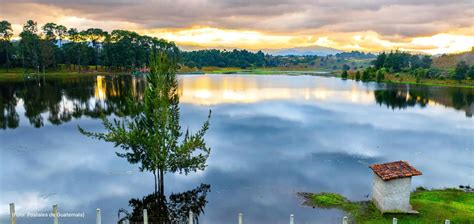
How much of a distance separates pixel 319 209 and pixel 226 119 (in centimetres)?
4402

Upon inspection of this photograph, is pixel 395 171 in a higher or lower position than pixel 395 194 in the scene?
higher

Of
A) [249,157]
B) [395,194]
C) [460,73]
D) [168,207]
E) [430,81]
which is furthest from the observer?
[430,81]

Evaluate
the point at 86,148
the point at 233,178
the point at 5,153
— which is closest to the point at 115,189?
the point at 233,178

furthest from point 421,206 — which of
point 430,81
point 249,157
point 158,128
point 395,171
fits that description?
point 430,81

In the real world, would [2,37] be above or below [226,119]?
above

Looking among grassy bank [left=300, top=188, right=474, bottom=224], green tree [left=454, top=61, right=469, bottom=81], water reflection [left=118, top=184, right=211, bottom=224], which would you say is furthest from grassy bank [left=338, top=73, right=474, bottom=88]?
water reflection [left=118, top=184, right=211, bottom=224]

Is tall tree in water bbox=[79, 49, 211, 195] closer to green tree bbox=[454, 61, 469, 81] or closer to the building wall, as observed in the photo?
the building wall

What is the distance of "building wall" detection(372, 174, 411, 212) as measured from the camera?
27688 millimetres

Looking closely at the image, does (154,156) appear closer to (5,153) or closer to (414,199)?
(414,199)

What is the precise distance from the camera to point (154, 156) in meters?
31.8

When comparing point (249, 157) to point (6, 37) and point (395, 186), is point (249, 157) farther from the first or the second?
point (6, 37)

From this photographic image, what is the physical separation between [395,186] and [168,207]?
18.2 m

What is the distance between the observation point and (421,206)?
1183 inches

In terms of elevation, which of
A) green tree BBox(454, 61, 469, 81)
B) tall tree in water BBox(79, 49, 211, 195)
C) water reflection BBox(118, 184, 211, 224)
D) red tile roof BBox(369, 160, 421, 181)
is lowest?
water reflection BBox(118, 184, 211, 224)
